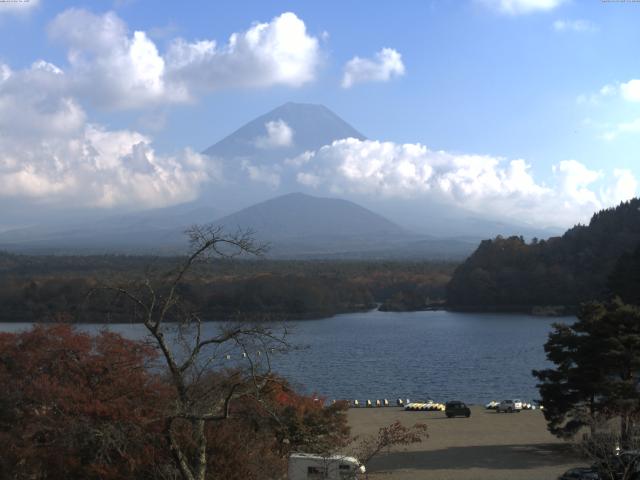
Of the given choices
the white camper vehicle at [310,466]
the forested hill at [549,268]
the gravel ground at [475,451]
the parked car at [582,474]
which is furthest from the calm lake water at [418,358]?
the parked car at [582,474]

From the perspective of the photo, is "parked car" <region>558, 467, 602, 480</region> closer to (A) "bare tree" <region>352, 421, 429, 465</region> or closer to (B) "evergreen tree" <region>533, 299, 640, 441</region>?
(A) "bare tree" <region>352, 421, 429, 465</region>

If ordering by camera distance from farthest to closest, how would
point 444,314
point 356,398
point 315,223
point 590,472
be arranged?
point 315,223, point 444,314, point 356,398, point 590,472

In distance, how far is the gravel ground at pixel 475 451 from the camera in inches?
396

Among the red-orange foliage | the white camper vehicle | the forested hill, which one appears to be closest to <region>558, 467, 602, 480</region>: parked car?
the white camper vehicle

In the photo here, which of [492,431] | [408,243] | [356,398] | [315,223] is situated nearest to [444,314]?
[356,398]

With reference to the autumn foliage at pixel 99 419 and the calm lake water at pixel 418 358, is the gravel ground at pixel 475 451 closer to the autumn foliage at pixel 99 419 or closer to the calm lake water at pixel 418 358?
the autumn foliage at pixel 99 419

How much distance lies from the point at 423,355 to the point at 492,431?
15.0 m

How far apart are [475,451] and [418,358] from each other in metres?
16.2

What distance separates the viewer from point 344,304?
175 feet

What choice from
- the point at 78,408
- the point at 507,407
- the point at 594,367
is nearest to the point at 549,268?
the point at 507,407

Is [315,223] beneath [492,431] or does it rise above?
above

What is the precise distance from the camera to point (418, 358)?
91.3ft

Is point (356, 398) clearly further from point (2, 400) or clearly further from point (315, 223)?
point (315, 223)

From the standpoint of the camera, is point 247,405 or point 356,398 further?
point 356,398
